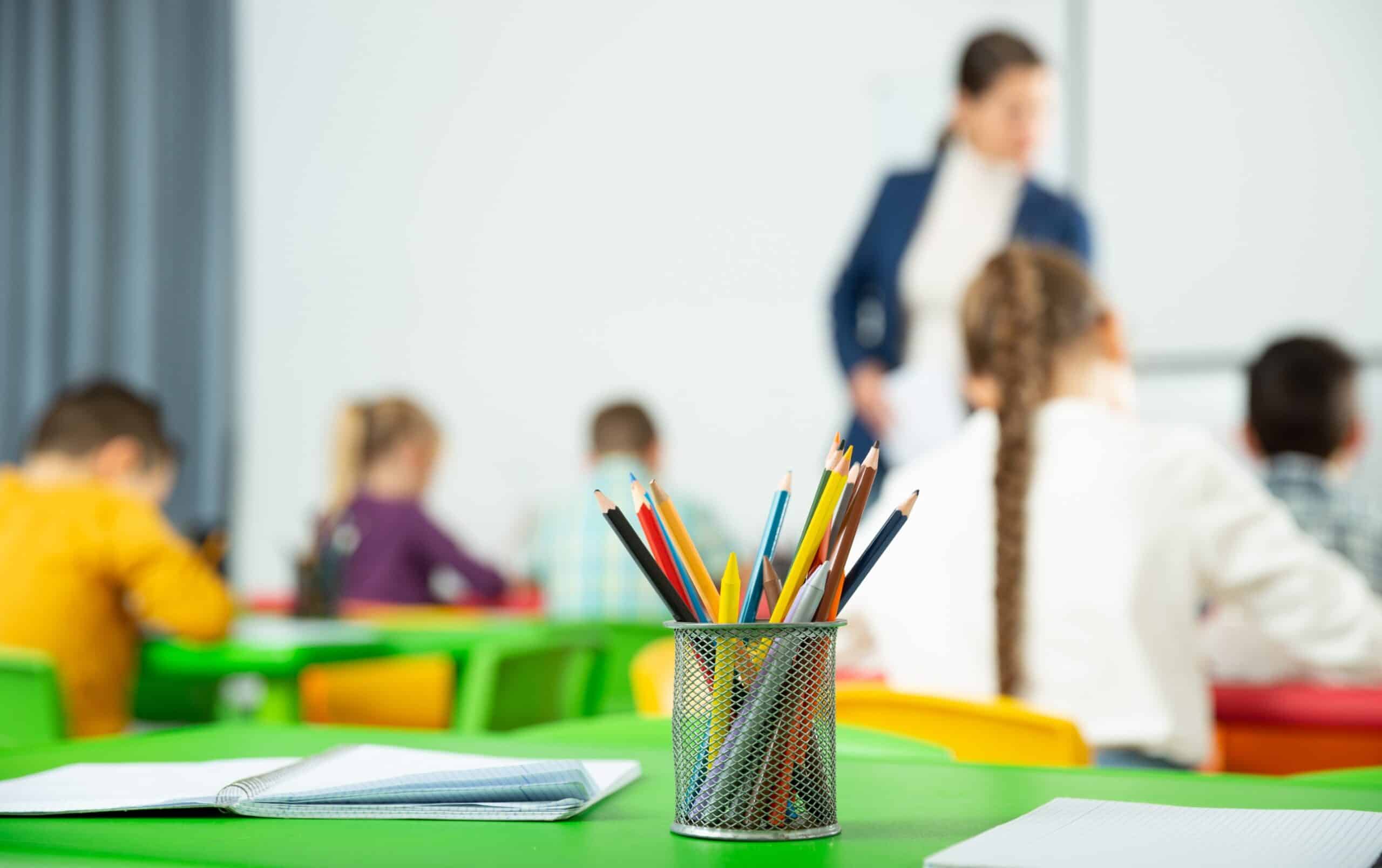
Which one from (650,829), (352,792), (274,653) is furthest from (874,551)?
(274,653)

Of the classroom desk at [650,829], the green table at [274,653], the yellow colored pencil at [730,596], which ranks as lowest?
the green table at [274,653]

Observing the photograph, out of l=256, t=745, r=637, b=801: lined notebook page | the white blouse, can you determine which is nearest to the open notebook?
l=256, t=745, r=637, b=801: lined notebook page

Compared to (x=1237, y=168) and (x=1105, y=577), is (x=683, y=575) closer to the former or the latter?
(x=1105, y=577)

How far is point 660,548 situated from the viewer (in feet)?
2.51

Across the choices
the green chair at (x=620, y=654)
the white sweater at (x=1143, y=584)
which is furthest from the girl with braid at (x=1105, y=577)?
the green chair at (x=620, y=654)

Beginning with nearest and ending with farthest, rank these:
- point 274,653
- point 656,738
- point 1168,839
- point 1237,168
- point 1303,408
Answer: point 1168,839 → point 656,738 → point 274,653 → point 1303,408 → point 1237,168

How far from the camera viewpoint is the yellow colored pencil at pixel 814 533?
752 millimetres

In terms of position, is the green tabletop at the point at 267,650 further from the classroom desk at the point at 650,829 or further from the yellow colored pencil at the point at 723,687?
the yellow colored pencil at the point at 723,687

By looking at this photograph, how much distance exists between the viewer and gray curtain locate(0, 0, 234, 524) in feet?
18.4

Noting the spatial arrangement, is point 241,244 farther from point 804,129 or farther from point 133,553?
point 133,553

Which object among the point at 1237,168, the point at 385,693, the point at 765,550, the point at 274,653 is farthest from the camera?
the point at 1237,168

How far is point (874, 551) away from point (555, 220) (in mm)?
4828

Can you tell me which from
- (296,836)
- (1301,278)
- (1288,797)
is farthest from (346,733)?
(1301,278)

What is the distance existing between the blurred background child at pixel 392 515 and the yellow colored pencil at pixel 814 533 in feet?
8.82
